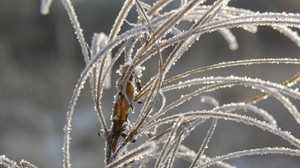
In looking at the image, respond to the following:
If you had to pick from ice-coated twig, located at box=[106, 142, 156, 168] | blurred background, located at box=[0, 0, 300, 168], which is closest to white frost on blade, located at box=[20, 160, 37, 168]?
ice-coated twig, located at box=[106, 142, 156, 168]

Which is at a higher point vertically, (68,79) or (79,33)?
(68,79)

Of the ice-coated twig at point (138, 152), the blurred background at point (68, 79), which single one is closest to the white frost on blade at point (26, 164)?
the ice-coated twig at point (138, 152)

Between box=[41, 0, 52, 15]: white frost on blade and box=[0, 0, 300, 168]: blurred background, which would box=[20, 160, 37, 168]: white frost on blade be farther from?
box=[0, 0, 300, 168]: blurred background

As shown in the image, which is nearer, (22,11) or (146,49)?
(146,49)

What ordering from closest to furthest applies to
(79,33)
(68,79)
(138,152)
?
(138,152), (79,33), (68,79)

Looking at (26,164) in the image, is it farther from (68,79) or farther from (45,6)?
(68,79)

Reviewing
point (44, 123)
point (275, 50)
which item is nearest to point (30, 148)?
point (44, 123)

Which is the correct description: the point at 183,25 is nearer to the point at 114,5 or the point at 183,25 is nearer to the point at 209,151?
the point at 114,5

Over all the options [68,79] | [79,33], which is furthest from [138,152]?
[68,79]
